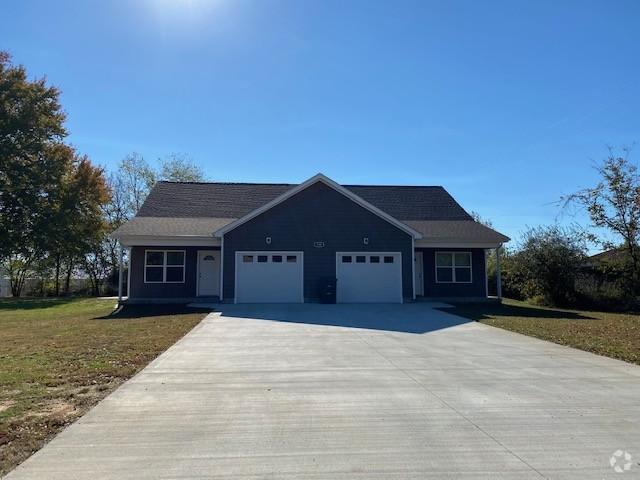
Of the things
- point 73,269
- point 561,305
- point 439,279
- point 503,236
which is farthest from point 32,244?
point 561,305

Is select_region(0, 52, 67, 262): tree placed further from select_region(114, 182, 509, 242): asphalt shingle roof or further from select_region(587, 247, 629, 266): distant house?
select_region(587, 247, 629, 266): distant house

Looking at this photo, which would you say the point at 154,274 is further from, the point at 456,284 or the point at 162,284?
the point at 456,284

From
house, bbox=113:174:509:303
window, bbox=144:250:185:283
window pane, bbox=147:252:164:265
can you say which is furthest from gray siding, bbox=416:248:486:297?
window pane, bbox=147:252:164:265

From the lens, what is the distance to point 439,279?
893 inches

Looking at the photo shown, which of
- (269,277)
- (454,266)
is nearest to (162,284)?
(269,277)

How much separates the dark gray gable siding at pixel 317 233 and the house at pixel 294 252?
0.04 metres

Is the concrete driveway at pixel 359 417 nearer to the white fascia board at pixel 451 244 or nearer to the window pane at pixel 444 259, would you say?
the white fascia board at pixel 451 244

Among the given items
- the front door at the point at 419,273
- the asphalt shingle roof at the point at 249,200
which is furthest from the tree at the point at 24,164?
the front door at the point at 419,273

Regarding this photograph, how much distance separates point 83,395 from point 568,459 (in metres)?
5.57

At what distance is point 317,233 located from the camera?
20.8 m

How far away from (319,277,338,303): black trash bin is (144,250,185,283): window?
19.9 ft

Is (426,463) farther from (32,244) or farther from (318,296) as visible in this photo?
(32,244)

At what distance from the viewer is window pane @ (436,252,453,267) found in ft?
74.9

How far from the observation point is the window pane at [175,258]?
2147cm
